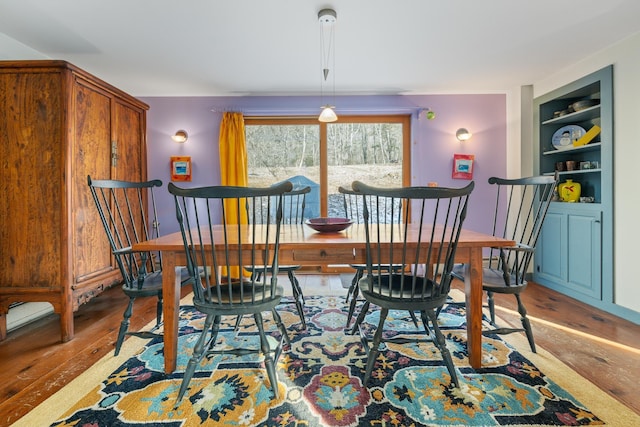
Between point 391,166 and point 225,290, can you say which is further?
point 391,166

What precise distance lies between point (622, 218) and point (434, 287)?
2267mm

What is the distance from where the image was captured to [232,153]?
363cm

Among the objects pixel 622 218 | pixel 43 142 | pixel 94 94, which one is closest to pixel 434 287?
pixel 622 218

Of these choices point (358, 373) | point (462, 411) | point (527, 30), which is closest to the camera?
point (462, 411)

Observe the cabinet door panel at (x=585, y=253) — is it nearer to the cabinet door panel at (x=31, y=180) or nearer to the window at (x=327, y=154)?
the window at (x=327, y=154)

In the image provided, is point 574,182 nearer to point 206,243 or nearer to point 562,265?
point 562,265

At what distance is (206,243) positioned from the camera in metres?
1.57

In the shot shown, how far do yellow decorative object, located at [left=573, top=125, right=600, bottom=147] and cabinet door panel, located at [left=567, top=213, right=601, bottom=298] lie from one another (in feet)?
2.36

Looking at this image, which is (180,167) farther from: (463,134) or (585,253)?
(585,253)

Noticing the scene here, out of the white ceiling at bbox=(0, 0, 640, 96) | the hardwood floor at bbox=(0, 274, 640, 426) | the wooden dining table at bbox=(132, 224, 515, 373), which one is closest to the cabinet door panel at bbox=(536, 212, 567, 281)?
the hardwood floor at bbox=(0, 274, 640, 426)

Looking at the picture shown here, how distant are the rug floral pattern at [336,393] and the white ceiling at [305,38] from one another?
2.31 meters

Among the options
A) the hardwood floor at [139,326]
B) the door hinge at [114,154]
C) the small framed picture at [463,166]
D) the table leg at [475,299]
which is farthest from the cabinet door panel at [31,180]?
the small framed picture at [463,166]

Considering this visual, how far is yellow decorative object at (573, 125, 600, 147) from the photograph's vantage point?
285 cm

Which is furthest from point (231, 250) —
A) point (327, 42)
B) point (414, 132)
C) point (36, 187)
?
point (414, 132)
